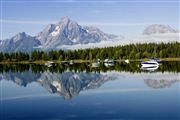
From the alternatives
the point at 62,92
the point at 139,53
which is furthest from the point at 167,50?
the point at 62,92

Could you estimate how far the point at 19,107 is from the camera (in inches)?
1736

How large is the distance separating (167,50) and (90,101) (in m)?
147

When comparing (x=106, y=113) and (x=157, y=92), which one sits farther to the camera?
(x=157, y=92)

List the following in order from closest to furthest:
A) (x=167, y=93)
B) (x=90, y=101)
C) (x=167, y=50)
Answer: (x=90, y=101), (x=167, y=93), (x=167, y=50)

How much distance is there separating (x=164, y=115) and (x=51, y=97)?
2066 centimetres

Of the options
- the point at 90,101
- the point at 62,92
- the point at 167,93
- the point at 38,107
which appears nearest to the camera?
the point at 38,107

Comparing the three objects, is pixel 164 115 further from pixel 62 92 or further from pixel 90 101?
pixel 62 92

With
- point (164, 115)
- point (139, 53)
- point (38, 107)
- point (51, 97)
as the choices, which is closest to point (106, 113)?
point (164, 115)

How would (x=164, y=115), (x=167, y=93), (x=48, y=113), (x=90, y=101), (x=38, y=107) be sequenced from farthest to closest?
(x=167, y=93) → (x=90, y=101) → (x=38, y=107) → (x=48, y=113) → (x=164, y=115)

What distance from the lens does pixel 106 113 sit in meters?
37.6

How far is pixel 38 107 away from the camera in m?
43.4

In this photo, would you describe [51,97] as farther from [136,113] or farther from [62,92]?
[136,113]

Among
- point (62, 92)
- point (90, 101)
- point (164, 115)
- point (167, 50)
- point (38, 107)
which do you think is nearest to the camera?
point (164, 115)

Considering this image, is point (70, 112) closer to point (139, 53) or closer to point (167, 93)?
point (167, 93)
